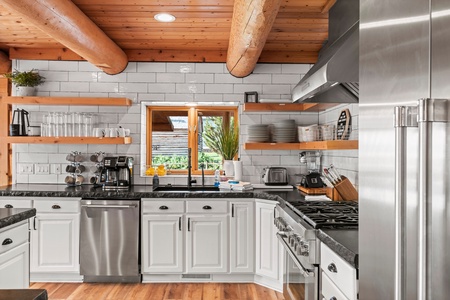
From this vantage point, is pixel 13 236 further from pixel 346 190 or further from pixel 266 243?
pixel 346 190

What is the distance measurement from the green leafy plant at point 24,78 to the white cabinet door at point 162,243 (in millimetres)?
2040

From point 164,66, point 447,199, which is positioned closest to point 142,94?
point 164,66

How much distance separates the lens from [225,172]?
14.1 feet

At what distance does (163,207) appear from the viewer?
12.0 feet

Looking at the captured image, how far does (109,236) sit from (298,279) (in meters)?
2.03

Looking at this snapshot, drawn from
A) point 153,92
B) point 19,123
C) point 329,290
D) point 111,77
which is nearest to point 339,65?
point 329,290

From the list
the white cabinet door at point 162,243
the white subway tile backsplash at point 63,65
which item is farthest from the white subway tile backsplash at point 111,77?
the white cabinet door at point 162,243

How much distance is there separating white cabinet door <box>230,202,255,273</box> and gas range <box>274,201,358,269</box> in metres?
0.73

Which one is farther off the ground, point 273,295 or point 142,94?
point 142,94

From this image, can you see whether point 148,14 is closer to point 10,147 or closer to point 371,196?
point 10,147

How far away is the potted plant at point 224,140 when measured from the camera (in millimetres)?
4297

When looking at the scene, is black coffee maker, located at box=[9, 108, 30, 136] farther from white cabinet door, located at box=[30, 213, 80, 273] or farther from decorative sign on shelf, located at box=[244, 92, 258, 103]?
decorative sign on shelf, located at box=[244, 92, 258, 103]

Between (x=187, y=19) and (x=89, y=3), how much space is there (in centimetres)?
84

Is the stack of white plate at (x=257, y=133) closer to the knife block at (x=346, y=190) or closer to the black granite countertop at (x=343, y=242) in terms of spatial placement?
the knife block at (x=346, y=190)
